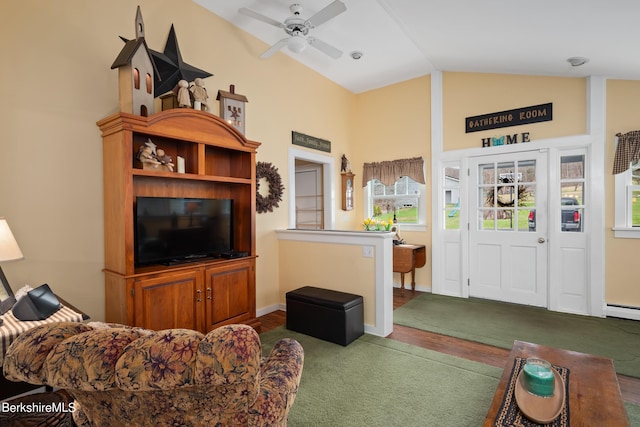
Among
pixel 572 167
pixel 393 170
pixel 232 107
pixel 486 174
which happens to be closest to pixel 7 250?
pixel 232 107

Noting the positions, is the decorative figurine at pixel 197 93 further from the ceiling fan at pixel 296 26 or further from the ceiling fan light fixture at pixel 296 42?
the ceiling fan light fixture at pixel 296 42

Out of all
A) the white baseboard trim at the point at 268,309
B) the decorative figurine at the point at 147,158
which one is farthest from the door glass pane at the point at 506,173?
the decorative figurine at the point at 147,158

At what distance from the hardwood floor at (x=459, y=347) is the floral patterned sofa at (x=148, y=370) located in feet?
8.19

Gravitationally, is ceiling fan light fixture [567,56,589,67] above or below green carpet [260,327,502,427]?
above

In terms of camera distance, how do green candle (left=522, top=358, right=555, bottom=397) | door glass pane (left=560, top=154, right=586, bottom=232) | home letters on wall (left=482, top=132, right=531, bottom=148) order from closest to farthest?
green candle (left=522, top=358, right=555, bottom=397)
door glass pane (left=560, top=154, right=586, bottom=232)
home letters on wall (left=482, top=132, right=531, bottom=148)

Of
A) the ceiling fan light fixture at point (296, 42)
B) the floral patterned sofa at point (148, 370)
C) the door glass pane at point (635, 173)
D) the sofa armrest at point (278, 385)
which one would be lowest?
the sofa armrest at point (278, 385)

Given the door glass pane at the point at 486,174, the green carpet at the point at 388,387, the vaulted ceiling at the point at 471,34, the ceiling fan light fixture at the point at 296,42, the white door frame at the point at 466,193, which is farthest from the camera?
the door glass pane at the point at 486,174

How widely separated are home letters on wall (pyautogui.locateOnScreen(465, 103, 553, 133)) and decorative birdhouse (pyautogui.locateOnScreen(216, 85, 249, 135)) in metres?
3.27

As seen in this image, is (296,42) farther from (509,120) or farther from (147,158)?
(509,120)

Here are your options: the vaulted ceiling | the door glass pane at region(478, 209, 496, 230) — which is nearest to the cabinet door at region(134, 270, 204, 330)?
the vaulted ceiling

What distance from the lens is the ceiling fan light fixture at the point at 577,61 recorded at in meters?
3.42

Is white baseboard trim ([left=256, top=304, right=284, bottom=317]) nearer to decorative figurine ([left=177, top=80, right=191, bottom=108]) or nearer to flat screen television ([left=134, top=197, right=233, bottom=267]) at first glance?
flat screen television ([left=134, top=197, right=233, bottom=267])

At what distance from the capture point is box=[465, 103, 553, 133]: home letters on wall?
4.18 metres

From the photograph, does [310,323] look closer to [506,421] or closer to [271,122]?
[506,421]
